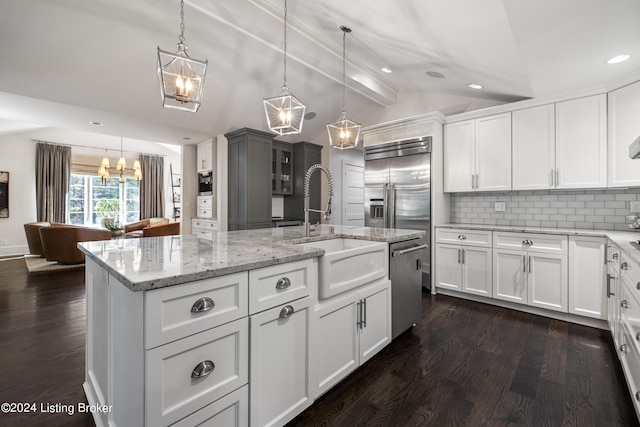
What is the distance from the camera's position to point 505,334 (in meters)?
2.64

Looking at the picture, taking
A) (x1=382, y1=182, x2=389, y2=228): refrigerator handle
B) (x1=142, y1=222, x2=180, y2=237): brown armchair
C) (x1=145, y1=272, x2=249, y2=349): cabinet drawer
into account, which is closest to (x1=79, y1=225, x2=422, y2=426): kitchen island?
(x1=145, y1=272, x2=249, y2=349): cabinet drawer

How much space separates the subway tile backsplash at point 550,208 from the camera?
3064mm

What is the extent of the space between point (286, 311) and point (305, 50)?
302cm

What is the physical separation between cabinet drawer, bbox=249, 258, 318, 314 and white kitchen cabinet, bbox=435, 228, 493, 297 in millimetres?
2607

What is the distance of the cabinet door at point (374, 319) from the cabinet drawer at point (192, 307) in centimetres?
100

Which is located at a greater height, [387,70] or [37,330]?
[387,70]

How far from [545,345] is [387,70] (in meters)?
3.44

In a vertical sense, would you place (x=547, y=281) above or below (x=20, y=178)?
below

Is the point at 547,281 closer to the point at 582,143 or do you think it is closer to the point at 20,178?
the point at 582,143

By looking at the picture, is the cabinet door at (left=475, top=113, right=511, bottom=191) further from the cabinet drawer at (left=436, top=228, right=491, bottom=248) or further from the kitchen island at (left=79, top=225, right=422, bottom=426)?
the kitchen island at (left=79, top=225, right=422, bottom=426)

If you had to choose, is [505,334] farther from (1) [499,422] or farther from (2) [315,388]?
(2) [315,388]

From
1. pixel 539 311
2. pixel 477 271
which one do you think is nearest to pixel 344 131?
pixel 477 271

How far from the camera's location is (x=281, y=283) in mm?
1444

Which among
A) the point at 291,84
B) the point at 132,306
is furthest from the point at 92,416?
the point at 291,84
